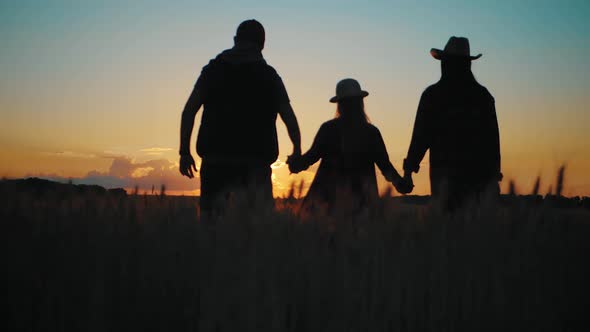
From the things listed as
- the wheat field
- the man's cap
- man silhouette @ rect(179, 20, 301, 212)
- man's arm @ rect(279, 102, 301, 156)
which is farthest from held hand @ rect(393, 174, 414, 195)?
the wheat field

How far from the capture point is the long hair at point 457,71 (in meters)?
5.22

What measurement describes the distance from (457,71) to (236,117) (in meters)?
2.06

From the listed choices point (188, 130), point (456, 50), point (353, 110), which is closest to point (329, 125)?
point (353, 110)

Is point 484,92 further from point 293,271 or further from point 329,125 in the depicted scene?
point 293,271

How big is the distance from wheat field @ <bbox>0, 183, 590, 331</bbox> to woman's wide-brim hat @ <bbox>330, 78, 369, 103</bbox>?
299cm

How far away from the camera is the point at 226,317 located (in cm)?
164

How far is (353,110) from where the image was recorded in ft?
17.9

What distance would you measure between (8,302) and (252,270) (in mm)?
871

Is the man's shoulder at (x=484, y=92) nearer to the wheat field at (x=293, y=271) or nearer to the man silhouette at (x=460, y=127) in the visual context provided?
the man silhouette at (x=460, y=127)

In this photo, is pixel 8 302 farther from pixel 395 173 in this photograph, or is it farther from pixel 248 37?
pixel 395 173

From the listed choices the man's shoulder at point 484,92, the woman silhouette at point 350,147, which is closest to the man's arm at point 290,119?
the woman silhouette at point 350,147

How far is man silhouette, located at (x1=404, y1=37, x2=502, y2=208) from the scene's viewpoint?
511cm

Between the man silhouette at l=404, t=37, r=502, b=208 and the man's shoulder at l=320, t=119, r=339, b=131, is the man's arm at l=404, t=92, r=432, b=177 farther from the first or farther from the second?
the man's shoulder at l=320, t=119, r=339, b=131

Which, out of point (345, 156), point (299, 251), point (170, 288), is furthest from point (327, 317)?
point (345, 156)
